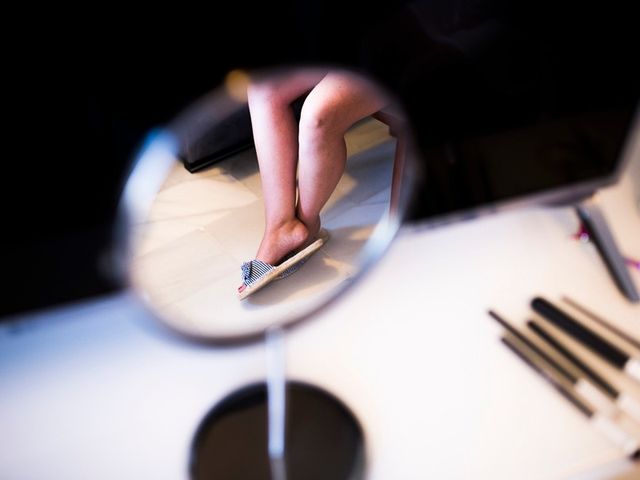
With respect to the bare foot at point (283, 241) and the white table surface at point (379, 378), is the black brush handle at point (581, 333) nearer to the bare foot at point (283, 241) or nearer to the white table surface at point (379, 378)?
the white table surface at point (379, 378)

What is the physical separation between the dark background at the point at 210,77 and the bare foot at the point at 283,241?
0.38 feet

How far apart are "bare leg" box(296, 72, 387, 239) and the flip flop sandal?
3 centimetres

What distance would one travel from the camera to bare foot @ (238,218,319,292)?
378 millimetres

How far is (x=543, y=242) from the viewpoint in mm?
556

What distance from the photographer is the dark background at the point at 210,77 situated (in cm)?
28

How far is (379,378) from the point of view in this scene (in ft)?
1.44

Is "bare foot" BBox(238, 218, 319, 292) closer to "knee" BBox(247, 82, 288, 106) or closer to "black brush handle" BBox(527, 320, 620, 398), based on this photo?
"knee" BBox(247, 82, 288, 106)

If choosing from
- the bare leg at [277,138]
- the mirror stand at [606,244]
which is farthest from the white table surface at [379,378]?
the bare leg at [277,138]

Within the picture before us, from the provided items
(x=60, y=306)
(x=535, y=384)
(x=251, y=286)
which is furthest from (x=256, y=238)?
(x=535, y=384)

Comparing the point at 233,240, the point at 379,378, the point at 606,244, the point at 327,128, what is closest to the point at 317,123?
the point at 327,128

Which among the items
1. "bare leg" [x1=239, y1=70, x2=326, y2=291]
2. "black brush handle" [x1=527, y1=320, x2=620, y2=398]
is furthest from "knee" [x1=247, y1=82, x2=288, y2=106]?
"black brush handle" [x1=527, y1=320, x2=620, y2=398]

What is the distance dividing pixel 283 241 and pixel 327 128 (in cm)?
10

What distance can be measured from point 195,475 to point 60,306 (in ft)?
0.57

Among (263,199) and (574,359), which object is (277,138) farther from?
(574,359)
